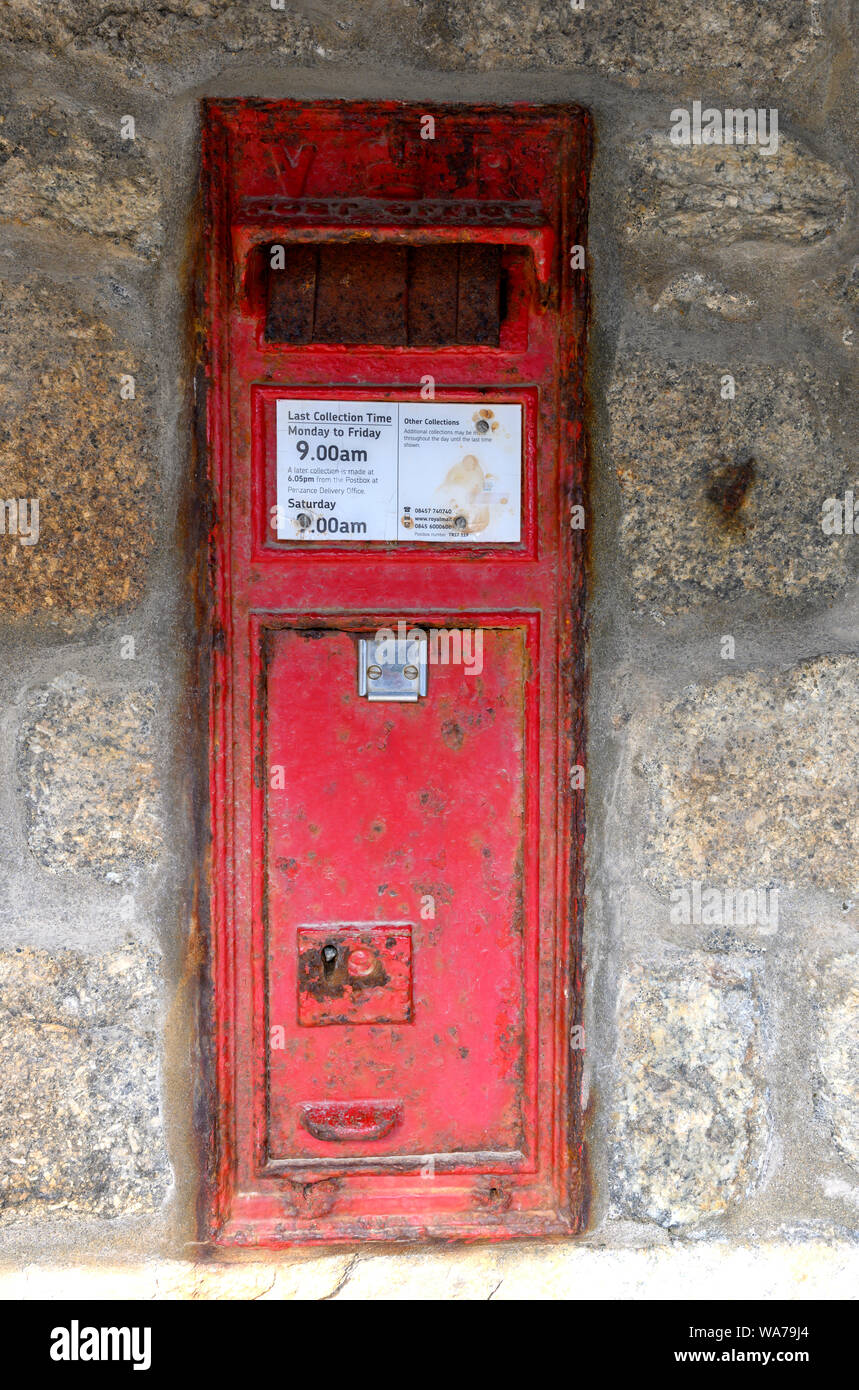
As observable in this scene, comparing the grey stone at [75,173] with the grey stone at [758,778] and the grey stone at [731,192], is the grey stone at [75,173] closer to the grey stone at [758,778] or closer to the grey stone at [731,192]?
the grey stone at [731,192]

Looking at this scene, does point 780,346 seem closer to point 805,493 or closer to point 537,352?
point 805,493

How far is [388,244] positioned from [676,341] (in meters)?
0.37

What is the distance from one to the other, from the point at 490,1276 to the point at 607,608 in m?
0.88

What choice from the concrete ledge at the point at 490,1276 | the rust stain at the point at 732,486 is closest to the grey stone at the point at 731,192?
the rust stain at the point at 732,486

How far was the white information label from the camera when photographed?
45.1 inches

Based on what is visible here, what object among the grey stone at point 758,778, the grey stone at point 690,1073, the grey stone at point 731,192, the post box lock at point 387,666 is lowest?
the grey stone at point 690,1073

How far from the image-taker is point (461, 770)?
1.19 m

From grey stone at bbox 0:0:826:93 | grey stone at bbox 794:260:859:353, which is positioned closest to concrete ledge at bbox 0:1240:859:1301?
grey stone at bbox 794:260:859:353

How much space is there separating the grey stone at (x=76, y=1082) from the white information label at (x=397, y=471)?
60 centimetres

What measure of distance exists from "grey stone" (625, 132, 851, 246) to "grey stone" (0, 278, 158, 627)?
2.11 ft

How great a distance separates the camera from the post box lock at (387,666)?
116 centimetres

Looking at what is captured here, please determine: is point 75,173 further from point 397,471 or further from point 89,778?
point 89,778

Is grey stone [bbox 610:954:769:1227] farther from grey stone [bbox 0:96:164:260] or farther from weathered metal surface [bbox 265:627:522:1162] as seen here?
grey stone [bbox 0:96:164:260]

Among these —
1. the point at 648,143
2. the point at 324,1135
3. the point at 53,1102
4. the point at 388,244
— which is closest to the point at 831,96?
the point at 648,143
